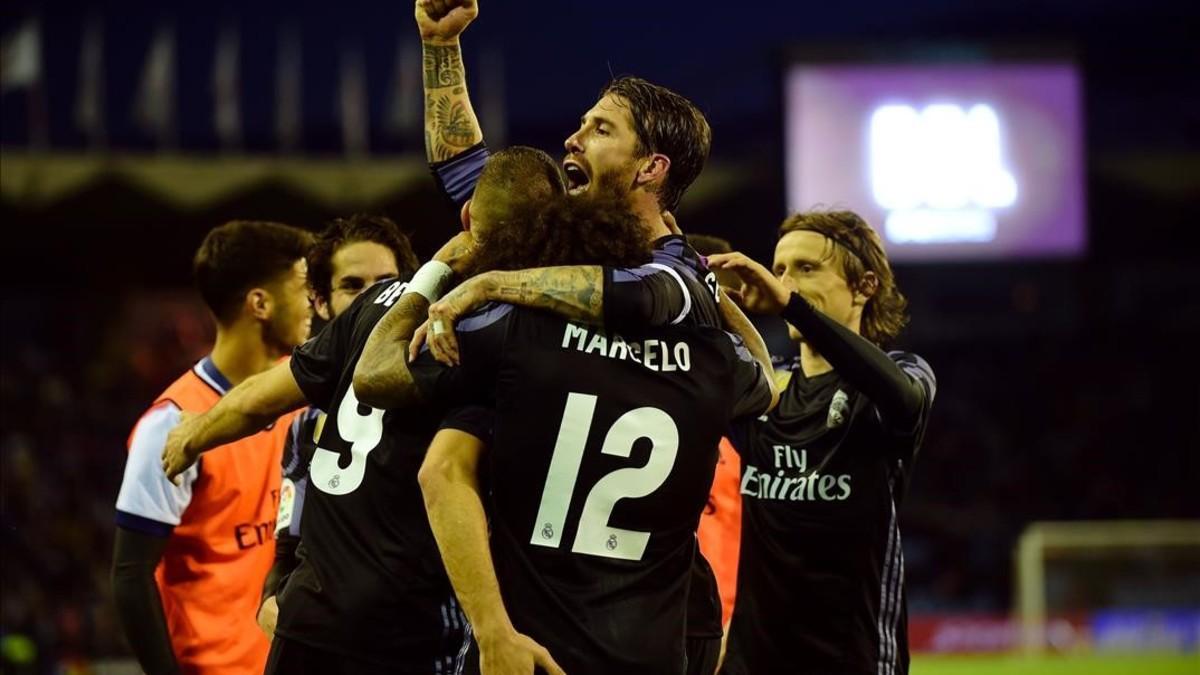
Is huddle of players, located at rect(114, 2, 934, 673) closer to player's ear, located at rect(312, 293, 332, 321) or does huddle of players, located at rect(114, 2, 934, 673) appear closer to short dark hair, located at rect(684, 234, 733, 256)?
player's ear, located at rect(312, 293, 332, 321)

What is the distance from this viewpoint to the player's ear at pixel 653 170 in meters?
3.56

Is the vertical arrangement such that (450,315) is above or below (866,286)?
below

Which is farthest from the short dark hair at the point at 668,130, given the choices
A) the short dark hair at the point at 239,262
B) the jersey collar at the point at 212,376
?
the jersey collar at the point at 212,376

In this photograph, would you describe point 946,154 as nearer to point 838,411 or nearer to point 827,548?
point 838,411

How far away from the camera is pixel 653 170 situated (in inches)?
141

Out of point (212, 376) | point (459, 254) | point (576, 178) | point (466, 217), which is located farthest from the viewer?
point (212, 376)

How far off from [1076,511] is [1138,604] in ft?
19.9

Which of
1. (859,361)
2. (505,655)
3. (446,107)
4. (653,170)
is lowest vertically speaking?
(505,655)

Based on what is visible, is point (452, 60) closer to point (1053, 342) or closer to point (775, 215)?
point (775, 215)

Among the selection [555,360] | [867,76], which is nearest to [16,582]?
[867,76]

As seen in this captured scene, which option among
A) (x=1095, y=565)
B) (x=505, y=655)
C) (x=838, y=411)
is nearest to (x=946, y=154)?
(x=1095, y=565)

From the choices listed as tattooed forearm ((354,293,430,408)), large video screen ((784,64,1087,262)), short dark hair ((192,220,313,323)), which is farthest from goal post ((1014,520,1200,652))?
tattooed forearm ((354,293,430,408))

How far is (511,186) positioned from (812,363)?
1.64 metres

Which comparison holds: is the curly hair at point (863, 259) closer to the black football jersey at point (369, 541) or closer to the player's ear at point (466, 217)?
the player's ear at point (466, 217)
